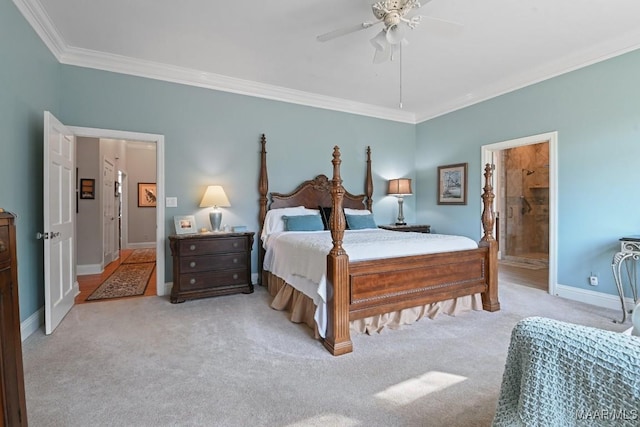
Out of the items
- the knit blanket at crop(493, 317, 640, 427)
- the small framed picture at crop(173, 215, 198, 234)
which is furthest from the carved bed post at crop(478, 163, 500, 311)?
the small framed picture at crop(173, 215, 198, 234)

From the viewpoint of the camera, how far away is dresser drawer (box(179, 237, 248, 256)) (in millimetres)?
3605

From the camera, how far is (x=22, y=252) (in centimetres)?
266

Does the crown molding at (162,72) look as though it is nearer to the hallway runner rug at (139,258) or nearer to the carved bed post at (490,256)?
the carved bed post at (490,256)

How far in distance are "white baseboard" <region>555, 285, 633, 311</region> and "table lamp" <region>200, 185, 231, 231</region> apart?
14.2 feet

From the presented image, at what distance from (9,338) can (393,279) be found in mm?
2410

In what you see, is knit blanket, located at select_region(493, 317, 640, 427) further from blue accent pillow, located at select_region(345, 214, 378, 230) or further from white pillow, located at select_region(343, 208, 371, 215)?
white pillow, located at select_region(343, 208, 371, 215)

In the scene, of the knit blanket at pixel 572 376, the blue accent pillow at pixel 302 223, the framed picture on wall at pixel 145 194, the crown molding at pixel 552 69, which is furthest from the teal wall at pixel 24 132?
the framed picture on wall at pixel 145 194

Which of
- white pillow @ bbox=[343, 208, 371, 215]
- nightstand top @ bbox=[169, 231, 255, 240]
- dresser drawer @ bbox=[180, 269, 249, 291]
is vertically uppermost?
white pillow @ bbox=[343, 208, 371, 215]

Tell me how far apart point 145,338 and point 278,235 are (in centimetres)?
180

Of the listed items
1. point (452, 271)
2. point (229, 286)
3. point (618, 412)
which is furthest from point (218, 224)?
point (618, 412)

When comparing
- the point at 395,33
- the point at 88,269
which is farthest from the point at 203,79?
the point at 88,269

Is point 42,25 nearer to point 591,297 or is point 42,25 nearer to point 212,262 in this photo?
point 212,262

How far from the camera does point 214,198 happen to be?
3963 mm

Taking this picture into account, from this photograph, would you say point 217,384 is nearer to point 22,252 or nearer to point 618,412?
point 618,412
